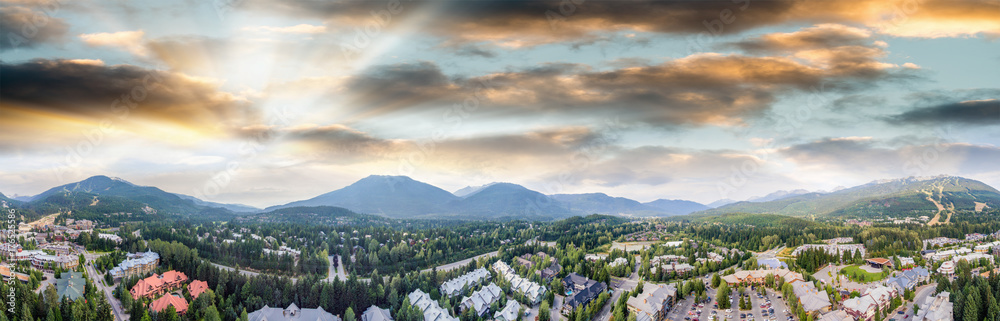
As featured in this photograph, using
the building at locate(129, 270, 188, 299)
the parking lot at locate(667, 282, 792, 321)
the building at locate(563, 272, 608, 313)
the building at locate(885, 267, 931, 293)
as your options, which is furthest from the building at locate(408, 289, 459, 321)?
the building at locate(885, 267, 931, 293)

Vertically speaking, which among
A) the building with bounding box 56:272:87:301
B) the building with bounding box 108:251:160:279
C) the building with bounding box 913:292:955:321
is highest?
the building with bounding box 108:251:160:279

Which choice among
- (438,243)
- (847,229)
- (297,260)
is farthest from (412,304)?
(847,229)

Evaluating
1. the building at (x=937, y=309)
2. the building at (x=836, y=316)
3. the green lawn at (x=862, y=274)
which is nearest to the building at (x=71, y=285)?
the building at (x=836, y=316)

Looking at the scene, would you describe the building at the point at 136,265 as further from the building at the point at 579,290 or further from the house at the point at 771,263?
the house at the point at 771,263

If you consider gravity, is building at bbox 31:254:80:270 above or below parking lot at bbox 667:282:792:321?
above

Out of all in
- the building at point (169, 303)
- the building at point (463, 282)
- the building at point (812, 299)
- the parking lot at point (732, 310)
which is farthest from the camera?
the building at point (463, 282)

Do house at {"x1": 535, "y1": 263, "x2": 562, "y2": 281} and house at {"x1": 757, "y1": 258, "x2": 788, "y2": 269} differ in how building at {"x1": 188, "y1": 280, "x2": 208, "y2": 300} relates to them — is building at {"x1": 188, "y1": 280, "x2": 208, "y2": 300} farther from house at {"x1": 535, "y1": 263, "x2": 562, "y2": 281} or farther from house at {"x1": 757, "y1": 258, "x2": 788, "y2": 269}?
house at {"x1": 757, "y1": 258, "x2": 788, "y2": 269}

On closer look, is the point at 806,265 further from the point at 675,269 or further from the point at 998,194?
the point at 998,194
